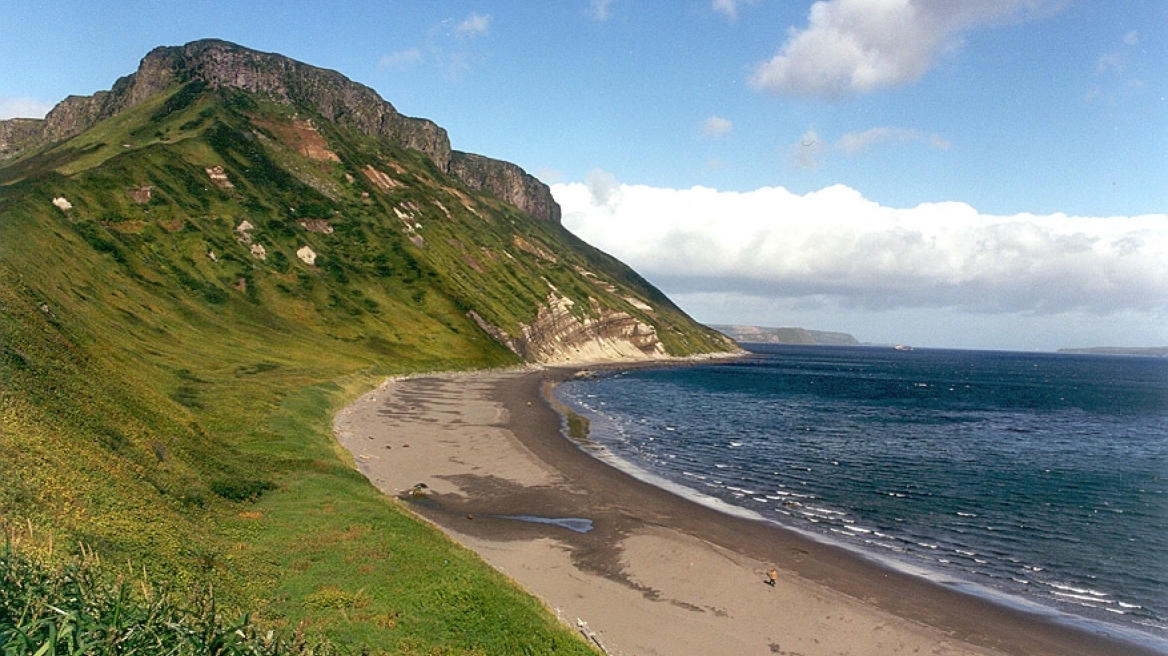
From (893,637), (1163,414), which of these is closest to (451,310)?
(893,637)

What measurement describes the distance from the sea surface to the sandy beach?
3.93 metres

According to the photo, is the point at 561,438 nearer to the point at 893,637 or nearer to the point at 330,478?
the point at 330,478

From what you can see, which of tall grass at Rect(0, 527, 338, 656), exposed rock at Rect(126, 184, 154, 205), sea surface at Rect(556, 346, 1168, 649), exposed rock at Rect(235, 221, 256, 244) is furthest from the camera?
exposed rock at Rect(235, 221, 256, 244)

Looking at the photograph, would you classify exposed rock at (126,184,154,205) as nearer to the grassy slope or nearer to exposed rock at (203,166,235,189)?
the grassy slope

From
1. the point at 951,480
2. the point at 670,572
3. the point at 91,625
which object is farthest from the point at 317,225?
the point at 91,625

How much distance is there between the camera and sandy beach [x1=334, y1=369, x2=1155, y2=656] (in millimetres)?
28297

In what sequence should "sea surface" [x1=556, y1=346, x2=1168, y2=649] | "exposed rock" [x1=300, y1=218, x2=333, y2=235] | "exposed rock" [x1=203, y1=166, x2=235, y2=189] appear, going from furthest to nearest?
1. "exposed rock" [x1=300, y1=218, x2=333, y2=235]
2. "exposed rock" [x1=203, y1=166, x2=235, y2=189]
3. "sea surface" [x1=556, y1=346, x2=1168, y2=649]

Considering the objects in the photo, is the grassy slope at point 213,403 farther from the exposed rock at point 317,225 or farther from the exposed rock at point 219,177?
the exposed rock at point 317,225

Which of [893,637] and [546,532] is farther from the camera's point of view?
[546,532]

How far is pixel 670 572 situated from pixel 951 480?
136 ft

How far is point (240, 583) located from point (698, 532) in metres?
27.8

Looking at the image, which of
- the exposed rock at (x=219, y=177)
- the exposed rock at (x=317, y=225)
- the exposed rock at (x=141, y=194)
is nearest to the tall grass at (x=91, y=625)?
the exposed rock at (x=141, y=194)

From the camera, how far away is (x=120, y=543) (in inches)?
776

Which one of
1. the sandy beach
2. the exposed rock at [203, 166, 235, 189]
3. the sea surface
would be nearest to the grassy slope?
the exposed rock at [203, 166, 235, 189]
